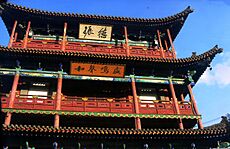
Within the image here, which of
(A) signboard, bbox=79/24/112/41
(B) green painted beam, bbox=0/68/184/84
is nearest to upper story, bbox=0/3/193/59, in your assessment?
(A) signboard, bbox=79/24/112/41

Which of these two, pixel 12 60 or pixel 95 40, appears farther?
pixel 95 40

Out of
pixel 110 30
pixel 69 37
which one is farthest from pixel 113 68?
pixel 69 37

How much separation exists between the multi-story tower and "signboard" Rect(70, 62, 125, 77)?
0.06 m

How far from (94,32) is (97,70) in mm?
3993

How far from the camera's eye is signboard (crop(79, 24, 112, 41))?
1844 centimetres

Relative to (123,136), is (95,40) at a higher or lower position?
higher

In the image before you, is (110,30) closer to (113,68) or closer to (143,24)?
(143,24)

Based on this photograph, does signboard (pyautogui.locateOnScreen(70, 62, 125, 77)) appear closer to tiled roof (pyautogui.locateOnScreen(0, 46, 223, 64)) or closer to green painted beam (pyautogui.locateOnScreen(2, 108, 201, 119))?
tiled roof (pyautogui.locateOnScreen(0, 46, 223, 64))

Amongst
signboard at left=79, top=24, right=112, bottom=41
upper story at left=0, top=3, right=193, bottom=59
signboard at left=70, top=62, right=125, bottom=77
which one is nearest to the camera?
signboard at left=70, top=62, right=125, bottom=77

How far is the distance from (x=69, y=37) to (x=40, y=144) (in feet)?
31.2

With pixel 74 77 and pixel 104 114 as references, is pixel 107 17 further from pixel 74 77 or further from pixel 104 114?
pixel 104 114

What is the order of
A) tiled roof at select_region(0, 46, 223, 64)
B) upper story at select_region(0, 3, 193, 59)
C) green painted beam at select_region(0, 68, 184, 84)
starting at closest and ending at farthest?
1. tiled roof at select_region(0, 46, 223, 64)
2. green painted beam at select_region(0, 68, 184, 84)
3. upper story at select_region(0, 3, 193, 59)

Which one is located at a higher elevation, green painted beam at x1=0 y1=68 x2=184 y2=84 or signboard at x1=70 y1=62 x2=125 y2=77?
signboard at x1=70 y1=62 x2=125 y2=77

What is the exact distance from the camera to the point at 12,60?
595 inches
